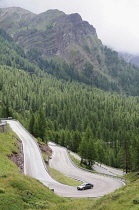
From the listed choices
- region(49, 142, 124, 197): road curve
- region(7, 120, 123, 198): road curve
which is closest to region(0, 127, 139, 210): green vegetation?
region(7, 120, 123, 198): road curve

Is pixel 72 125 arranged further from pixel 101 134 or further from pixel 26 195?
pixel 26 195

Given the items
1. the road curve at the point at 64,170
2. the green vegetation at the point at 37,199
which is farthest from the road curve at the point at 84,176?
the green vegetation at the point at 37,199

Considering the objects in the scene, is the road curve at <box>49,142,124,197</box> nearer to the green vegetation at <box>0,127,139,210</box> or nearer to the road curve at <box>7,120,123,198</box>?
the road curve at <box>7,120,123,198</box>

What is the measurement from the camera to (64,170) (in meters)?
63.0

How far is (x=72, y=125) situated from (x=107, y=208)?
163 meters

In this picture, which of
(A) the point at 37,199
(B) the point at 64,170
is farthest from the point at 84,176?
(A) the point at 37,199

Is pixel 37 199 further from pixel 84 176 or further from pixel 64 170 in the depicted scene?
pixel 64 170

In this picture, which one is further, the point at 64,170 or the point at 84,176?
the point at 64,170

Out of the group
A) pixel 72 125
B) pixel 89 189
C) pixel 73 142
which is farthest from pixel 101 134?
pixel 89 189

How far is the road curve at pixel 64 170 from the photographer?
38.5 metres

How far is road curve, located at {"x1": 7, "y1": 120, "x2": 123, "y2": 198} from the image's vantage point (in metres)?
38.5

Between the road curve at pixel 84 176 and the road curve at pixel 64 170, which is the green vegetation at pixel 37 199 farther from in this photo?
the road curve at pixel 84 176

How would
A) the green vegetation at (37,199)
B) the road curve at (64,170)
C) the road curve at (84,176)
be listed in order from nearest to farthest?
the green vegetation at (37,199) → the road curve at (64,170) → the road curve at (84,176)

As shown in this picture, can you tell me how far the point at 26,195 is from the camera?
23641 mm
